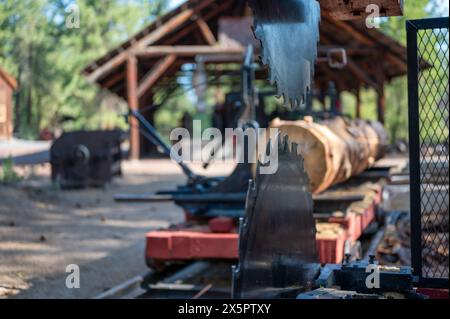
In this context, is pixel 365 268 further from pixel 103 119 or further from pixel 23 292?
pixel 103 119

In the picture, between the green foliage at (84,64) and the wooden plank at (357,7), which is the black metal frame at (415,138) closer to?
the wooden plank at (357,7)

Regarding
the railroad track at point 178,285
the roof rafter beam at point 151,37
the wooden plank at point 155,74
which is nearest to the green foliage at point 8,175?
the railroad track at point 178,285

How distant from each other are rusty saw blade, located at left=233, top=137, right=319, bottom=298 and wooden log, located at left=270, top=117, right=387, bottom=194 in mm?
2107

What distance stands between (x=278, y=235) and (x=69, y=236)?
243 inches

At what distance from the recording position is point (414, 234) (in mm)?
3250

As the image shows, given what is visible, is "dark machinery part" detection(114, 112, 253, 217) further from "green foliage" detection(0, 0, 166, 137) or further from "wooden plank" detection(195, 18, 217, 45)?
"green foliage" detection(0, 0, 166, 137)

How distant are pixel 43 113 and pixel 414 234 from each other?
38.3 metres

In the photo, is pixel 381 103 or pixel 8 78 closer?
pixel 8 78

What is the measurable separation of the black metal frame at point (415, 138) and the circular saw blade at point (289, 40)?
0.49 metres

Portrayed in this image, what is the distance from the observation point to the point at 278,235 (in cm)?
318

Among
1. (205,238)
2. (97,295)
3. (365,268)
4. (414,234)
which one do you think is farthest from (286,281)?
(97,295)

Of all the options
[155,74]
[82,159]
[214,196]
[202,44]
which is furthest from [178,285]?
[202,44]

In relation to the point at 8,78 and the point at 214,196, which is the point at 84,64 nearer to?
the point at 8,78

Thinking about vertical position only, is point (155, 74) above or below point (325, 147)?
above
